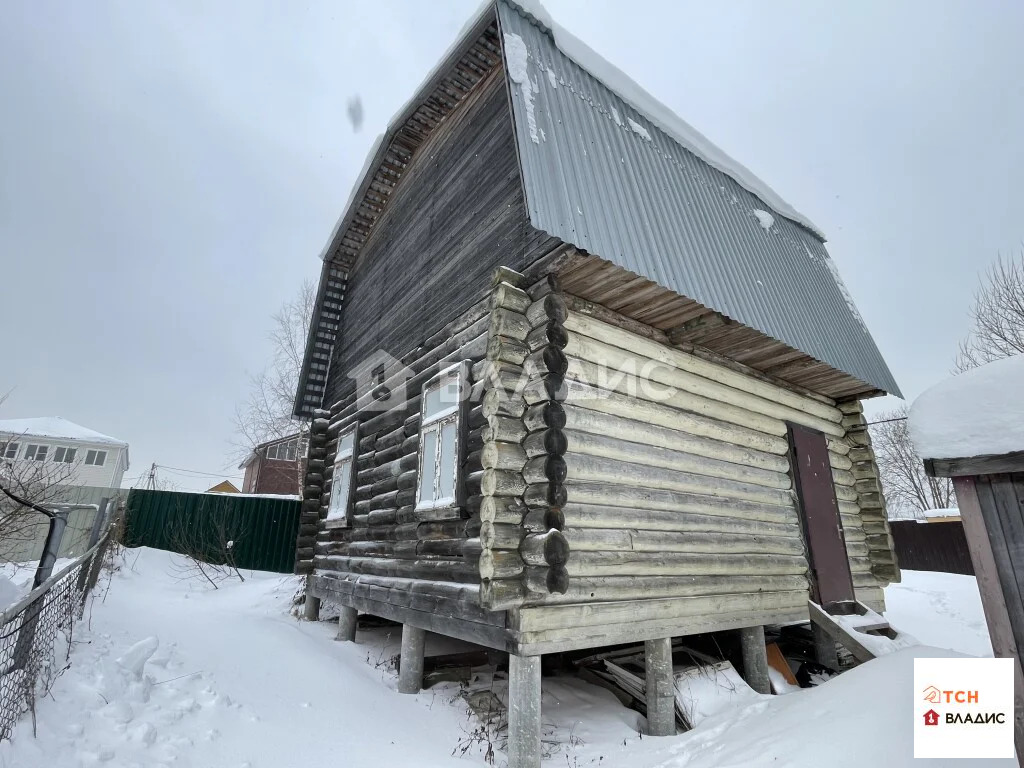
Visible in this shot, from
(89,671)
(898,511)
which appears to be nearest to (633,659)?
(89,671)

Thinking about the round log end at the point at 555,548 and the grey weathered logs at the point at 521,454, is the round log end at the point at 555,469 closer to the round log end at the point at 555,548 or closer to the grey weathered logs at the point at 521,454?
the grey weathered logs at the point at 521,454

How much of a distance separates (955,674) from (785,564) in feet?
12.5

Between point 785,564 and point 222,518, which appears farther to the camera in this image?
point 222,518

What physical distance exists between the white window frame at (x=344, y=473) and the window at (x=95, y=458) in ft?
120

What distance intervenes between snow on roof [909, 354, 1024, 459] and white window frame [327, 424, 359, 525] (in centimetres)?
742

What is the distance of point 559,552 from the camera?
15.0ft

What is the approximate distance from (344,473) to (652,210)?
21.5 feet

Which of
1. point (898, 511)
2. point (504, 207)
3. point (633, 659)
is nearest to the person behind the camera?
point (504, 207)

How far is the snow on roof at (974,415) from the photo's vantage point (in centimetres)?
277

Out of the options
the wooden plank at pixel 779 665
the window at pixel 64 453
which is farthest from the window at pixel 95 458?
the wooden plank at pixel 779 665

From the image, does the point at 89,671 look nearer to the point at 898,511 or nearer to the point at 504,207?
the point at 504,207

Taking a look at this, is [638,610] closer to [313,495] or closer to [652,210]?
[652,210]

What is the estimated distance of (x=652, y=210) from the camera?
6160mm

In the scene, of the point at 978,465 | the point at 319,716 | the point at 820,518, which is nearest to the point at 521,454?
the point at 319,716
